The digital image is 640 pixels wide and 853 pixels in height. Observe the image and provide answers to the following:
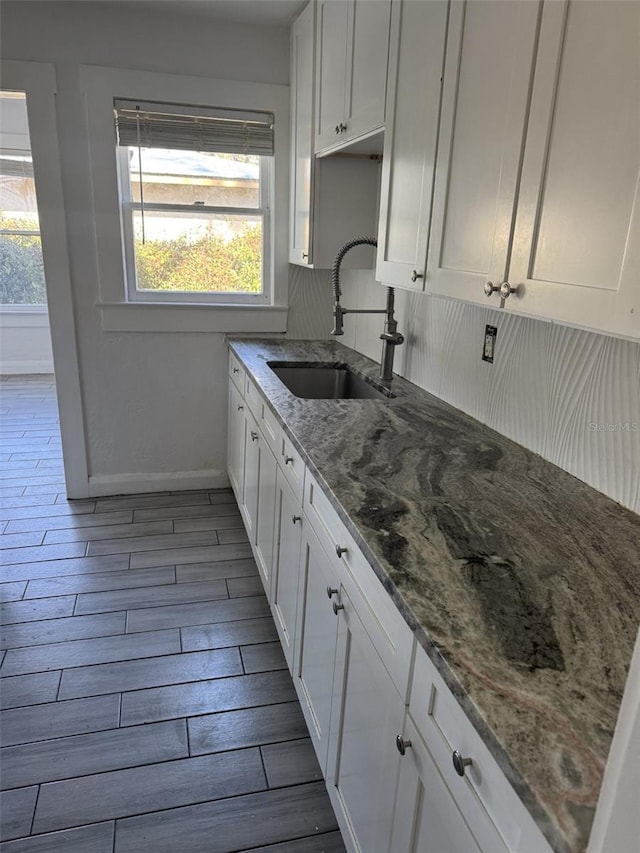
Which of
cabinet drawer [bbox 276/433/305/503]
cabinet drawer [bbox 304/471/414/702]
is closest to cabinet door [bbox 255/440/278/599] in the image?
cabinet drawer [bbox 276/433/305/503]

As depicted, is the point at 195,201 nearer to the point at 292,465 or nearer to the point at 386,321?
the point at 386,321

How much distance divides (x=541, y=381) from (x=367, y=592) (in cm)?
82

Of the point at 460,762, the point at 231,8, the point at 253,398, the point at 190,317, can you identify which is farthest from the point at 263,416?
the point at 231,8

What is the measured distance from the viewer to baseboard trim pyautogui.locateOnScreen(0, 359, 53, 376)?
6.24m

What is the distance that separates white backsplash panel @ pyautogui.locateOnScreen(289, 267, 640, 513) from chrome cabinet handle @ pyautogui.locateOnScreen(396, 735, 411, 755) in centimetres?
75

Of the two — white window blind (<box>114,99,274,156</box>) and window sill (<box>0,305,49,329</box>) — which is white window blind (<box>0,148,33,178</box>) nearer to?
window sill (<box>0,305,49,329</box>)

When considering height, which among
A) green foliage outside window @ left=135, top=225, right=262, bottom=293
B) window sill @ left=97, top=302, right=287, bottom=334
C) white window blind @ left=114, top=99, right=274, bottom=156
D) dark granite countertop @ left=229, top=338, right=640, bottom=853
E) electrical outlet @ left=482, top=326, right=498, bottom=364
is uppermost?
white window blind @ left=114, top=99, right=274, bottom=156

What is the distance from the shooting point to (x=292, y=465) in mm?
1854

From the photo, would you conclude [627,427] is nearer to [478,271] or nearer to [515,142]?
[478,271]

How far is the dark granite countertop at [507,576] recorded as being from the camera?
722 mm

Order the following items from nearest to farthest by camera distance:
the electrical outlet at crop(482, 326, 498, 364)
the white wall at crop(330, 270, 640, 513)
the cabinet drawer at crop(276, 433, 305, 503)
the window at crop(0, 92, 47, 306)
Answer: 1. the white wall at crop(330, 270, 640, 513)
2. the cabinet drawer at crop(276, 433, 305, 503)
3. the electrical outlet at crop(482, 326, 498, 364)
4. the window at crop(0, 92, 47, 306)

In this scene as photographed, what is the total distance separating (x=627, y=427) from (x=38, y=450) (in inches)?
149

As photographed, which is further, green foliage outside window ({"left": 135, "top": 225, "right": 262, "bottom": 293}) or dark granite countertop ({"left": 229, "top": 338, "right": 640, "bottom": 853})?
green foliage outside window ({"left": 135, "top": 225, "right": 262, "bottom": 293})

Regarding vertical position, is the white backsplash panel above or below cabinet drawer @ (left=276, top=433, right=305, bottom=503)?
above
